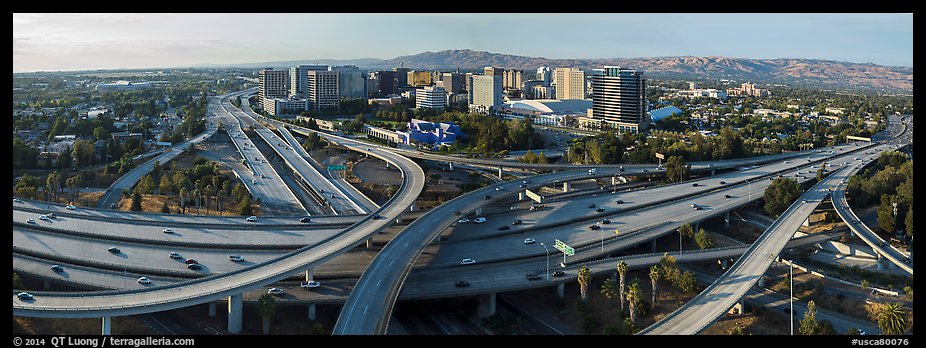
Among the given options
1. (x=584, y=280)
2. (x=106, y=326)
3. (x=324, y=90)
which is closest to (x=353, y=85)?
(x=324, y=90)

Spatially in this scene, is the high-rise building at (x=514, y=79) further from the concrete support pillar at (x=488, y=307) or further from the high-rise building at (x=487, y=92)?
the concrete support pillar at (x=488, y=307)

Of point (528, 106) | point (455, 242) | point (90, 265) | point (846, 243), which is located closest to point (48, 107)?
point (528, 106)

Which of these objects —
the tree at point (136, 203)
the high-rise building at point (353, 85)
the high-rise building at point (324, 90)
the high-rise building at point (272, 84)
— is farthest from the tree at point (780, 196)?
the high-rise building at point (272, 84)

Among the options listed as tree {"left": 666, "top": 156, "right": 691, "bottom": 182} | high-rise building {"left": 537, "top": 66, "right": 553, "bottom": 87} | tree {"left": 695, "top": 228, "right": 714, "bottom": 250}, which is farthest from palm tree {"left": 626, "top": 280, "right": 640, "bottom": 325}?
high-rise building {"left": 537, "top": 66, "right": 553, "bottom": 87}

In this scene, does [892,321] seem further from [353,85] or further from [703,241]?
[353,85]

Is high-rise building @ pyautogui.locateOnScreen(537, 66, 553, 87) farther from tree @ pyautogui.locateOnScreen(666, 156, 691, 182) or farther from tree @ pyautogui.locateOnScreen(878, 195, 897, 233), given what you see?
tree @ pyautogui.locateOnScreen(878, 195, 897, 233)
